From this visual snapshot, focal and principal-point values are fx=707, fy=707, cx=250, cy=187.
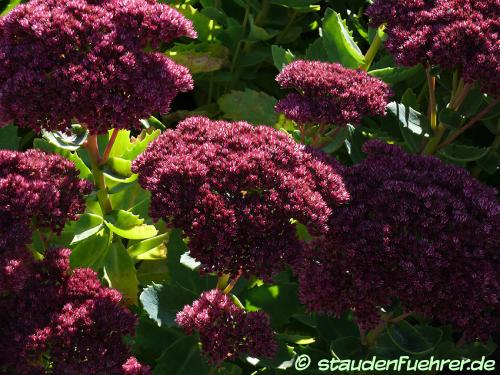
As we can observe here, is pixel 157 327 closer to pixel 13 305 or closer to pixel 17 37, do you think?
pixel 13 305

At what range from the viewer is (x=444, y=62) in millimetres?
2186

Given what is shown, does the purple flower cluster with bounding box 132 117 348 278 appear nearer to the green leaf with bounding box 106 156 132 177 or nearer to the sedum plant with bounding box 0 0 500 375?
the sedum plant with bounding box 0 0 500 375

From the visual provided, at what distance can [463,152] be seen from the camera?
8.14 ft

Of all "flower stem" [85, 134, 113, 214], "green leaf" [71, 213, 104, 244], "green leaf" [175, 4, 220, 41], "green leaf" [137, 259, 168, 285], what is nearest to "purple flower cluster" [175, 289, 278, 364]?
"green leaf" [71, 213, 104, 244]

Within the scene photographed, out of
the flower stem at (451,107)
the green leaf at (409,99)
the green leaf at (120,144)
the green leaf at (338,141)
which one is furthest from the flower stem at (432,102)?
the green leaf at (120,144)

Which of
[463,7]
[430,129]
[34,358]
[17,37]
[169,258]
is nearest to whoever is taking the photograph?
[34,358]

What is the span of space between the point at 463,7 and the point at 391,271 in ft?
3.23

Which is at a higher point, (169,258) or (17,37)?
(17,37)

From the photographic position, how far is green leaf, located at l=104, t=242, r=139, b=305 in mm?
2225

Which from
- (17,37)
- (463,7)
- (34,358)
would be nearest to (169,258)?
(34,358)

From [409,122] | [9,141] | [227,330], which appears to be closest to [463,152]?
[409,122]

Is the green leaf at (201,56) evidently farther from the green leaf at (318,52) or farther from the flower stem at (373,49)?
the flower stem at (373,49)

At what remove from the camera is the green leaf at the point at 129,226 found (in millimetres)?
2102

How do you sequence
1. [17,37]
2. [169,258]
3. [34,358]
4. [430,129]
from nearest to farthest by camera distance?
1. [34,358]
2. [17,37]
3. [169,258]
4. [430,129]
